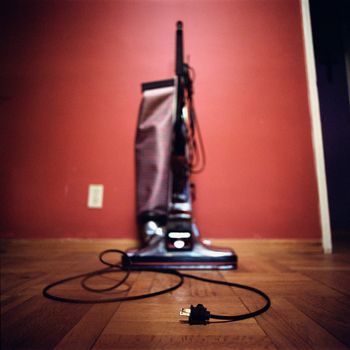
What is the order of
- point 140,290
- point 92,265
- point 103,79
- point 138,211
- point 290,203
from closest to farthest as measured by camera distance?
1. point 140,290
2. point 92,265
3. point 138,211
4. point 290,203
5. point 103,79

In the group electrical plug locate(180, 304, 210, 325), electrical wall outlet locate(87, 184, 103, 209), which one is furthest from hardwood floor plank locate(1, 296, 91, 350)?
electrical wall outlet locate(87, 184, 103, 209)

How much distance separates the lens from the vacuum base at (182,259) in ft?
2.68

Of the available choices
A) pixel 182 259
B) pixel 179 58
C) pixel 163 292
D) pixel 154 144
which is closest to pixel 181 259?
pixel 182 259

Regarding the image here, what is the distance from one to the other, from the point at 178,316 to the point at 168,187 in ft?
1.98

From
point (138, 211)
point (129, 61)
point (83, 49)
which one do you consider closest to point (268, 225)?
point (138, 211)

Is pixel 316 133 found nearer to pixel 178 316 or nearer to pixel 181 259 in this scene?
pixel 181 259

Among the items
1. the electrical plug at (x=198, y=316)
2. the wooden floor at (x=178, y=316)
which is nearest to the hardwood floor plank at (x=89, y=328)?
the wooden floor at (x=178, y=316)

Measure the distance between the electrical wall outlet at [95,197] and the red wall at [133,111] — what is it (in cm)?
3

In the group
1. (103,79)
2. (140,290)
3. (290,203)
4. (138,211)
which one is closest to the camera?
(140,290)

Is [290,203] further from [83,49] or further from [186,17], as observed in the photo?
[83,49]

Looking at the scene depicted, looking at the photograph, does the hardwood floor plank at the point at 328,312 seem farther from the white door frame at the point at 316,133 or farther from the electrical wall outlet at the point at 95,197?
the electrical wall outlet at the point at 95,197

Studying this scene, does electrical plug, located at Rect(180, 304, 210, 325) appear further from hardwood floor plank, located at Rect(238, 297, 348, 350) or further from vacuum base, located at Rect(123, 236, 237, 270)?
vacuum base, located at Rect(123, 236, 237, 270)

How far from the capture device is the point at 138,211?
1.16 meters

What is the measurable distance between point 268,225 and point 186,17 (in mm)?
1181
